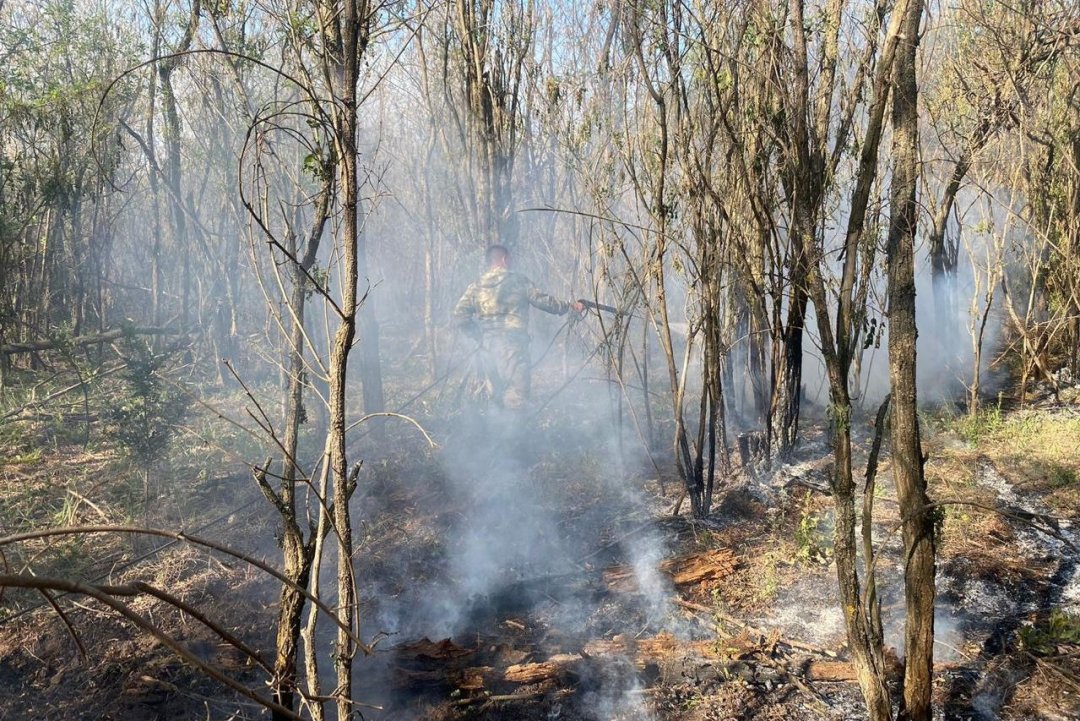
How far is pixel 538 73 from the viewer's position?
762 cm

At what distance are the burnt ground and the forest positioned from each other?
0.09 ft

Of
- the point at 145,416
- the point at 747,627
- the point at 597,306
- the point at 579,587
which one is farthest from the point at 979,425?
the point at 145,416

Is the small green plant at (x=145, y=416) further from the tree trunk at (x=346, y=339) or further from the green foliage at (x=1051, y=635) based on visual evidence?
the green foliage at (x=1051, y=635)

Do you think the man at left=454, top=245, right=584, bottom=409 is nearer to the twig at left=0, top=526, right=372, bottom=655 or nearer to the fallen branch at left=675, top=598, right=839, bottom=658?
the fallen branch at left=675, top=598, right=839, bottom=658

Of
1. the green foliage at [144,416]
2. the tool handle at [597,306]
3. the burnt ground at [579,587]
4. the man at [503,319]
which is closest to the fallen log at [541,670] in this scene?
the burnt ground at [579,587]

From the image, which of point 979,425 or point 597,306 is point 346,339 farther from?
point 979,425

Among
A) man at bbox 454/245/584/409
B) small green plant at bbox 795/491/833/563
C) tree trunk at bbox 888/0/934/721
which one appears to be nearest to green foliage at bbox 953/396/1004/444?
small green plant at bbox 795/491/833/563

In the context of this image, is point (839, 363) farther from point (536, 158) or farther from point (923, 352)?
point (536, 158)

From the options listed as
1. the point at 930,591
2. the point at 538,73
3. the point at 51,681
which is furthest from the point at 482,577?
the point at 538,73

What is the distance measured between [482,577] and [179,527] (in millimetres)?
2791

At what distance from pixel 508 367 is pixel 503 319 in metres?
0.61

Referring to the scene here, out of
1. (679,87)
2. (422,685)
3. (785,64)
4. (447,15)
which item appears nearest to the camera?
(785,64)

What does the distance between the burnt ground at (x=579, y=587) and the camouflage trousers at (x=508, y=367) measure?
4.45 ft

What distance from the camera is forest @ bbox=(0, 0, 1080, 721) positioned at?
2.61 meters
